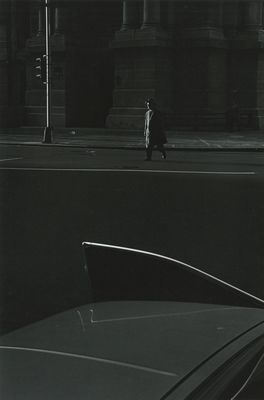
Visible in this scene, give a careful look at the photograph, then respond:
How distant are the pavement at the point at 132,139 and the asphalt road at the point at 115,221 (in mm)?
6277

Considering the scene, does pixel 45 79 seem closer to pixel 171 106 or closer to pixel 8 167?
pixel 171 106

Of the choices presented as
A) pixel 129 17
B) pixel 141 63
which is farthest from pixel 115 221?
pixel 129 17

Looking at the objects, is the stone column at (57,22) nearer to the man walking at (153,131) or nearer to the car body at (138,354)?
the man walking at (153,131)

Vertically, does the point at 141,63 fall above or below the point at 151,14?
below

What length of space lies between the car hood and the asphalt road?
2.20 m

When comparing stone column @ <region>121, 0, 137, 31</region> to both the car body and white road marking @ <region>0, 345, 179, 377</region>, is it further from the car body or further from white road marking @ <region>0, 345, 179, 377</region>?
white road marking @ <region>0, 345, 179, 377</region>

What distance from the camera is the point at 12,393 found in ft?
4.37

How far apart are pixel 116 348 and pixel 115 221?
21.4 feet

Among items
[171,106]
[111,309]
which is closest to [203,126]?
[171,106]

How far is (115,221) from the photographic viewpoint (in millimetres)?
8141

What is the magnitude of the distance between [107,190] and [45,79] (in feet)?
50.9

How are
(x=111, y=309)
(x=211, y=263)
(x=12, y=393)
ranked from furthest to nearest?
(x=211, y=263), (x=111, y=309), (x=12, y=393)

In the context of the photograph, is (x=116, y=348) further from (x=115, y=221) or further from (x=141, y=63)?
(x=141, y=63)

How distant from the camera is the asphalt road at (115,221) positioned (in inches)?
209
